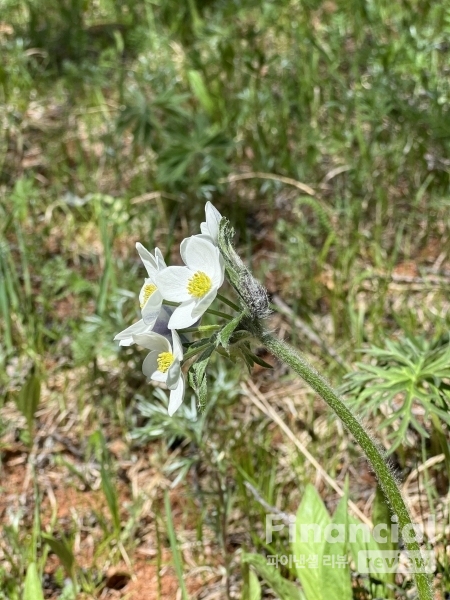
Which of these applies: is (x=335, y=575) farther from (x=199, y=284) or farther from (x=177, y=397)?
(x=199, y=284)

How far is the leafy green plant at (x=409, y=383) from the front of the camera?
6.12ft

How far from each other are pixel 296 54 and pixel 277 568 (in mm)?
3135

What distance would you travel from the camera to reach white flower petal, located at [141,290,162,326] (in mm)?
1463

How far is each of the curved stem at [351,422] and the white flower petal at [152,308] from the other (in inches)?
8.7

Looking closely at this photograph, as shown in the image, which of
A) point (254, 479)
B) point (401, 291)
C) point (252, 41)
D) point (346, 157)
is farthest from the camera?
point (252, 41)

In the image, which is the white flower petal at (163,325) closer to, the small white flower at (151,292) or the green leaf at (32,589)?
the small white flower at (151,292)

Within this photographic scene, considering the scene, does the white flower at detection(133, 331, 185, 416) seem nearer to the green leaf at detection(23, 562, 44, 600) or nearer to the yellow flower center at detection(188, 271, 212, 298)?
the yellow flower center at detection(188, 271, 212, 298)

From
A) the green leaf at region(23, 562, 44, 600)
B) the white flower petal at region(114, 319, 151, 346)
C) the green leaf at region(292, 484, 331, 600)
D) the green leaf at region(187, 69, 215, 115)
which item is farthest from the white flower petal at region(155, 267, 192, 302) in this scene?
the green leaf at region(187, 69, 215, 115)

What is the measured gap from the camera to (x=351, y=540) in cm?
202

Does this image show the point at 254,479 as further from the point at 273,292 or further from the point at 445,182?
the point at 445,182

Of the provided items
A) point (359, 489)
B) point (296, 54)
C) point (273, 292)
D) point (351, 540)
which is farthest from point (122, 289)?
point (296, 54)

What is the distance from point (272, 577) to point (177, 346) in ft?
2.80

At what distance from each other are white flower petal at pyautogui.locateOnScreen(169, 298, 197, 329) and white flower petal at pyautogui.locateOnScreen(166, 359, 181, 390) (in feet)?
0.24

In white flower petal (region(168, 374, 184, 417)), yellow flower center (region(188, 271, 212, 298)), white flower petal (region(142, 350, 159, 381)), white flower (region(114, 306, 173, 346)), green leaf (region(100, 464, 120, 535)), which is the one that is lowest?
green leaf (region(100, 464, 120, 535))
